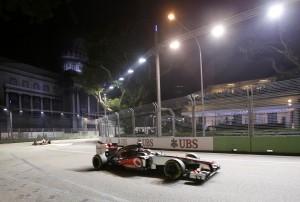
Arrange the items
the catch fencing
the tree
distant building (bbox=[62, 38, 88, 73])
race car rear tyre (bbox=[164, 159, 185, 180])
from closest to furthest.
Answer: race car rear tyre (bbox=[164, 159, 185, 180]) → the catch fencing → the tree → distant building (bbox=[62, 38, 88, 73])

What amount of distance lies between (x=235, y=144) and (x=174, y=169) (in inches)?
Answer: 307

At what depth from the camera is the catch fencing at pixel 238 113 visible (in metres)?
14.4

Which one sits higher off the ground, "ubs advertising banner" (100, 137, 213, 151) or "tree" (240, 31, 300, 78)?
"tree" (240, 31, 300, 78)

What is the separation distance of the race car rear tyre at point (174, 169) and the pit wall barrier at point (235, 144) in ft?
24.0

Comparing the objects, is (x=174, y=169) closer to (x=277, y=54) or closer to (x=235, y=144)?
(x=235, y=144)

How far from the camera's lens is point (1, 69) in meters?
69.9

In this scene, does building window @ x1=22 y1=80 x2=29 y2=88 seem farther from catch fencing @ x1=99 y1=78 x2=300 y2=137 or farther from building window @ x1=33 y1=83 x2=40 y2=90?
catch fencing @ x1=99 y1=78 x2=300 y2=137

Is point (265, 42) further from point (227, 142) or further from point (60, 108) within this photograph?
point (60, 108)

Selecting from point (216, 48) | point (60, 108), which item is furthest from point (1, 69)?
point (216, 48)

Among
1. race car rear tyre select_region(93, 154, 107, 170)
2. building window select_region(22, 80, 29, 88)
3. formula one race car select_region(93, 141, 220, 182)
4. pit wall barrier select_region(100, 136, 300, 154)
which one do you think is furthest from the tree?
building window select_region(22, 80, 29, 88)

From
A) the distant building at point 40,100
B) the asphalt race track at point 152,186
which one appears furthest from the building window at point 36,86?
the asphalt race track at point 152,186

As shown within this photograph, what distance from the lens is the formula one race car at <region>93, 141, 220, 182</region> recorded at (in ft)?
28.3

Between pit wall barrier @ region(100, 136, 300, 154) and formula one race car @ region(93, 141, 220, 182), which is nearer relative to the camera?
formula one race car @ region(93, 141, 220, 182)

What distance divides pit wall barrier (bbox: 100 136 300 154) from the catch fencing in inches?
13.4
